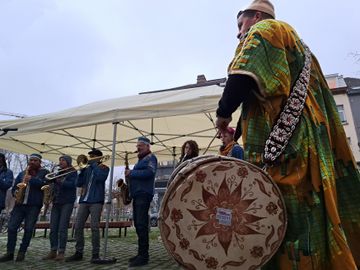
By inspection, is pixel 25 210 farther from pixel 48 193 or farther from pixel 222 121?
pixel 222 121

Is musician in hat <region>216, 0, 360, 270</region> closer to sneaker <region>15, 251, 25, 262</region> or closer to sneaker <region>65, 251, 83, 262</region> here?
sneaker <region>65, 251, 83, 262</region>

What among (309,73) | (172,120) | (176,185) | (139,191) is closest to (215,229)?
(176,185)

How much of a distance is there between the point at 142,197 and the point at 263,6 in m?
3.90

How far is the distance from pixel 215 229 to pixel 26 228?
5.53 metres

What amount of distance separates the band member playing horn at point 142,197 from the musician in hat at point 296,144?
370 cm

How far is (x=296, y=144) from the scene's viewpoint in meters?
1.62

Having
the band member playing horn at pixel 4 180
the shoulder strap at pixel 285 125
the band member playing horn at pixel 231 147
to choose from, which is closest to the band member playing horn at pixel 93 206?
the band member playing horn at pixel 4 180

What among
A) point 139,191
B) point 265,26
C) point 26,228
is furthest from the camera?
point 26,228

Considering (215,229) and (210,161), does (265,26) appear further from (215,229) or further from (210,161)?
(215,229)

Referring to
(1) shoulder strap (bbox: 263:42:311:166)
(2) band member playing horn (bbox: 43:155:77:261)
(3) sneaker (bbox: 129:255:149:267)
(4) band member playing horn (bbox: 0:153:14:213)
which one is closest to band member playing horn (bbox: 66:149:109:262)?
(2) band member playing horn (bbox: 43:155:77:261)

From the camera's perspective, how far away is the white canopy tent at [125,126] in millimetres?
5695

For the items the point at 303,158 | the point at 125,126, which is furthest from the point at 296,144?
the point at 125,126

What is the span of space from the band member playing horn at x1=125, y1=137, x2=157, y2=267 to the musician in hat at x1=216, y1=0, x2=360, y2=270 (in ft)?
12.1

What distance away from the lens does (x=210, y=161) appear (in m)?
1.59
